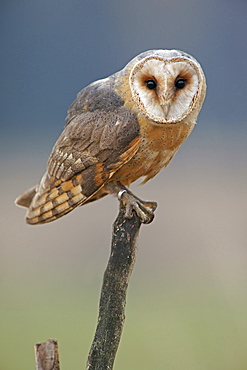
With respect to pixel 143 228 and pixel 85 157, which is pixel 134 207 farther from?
pixel 143 228

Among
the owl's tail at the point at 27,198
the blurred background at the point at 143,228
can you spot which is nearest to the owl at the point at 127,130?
the owl's tail at the point at 27,198

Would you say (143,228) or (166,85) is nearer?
(166,85)

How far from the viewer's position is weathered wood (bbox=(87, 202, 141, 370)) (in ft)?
4.06

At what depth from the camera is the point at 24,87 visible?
1.72 meters

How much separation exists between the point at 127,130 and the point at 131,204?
20 centimetres

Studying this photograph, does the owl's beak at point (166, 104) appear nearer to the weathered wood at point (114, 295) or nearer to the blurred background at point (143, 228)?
the weathered wood at point (114, 295)

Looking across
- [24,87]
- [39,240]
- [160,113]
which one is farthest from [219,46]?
[39,240]

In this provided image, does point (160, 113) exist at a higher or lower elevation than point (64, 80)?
lower

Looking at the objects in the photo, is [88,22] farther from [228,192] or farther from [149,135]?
[228,192]

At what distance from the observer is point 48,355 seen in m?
1.23

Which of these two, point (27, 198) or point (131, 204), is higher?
point (27, 198)

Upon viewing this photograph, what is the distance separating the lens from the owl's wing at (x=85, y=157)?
126cm

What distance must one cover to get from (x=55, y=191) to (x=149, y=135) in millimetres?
321

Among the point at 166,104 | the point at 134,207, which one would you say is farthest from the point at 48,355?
the point at 166,104
